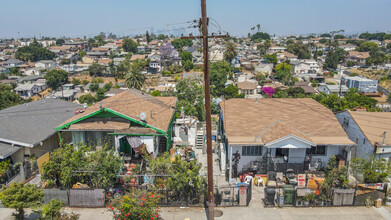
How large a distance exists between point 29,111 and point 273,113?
20.8 meters

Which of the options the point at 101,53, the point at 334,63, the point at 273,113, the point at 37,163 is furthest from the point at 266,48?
the point at 37,163

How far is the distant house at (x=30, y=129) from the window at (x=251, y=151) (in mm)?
13853

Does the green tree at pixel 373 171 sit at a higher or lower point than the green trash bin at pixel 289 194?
higher

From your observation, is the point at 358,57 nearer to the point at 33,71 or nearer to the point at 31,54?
the point at 33,71

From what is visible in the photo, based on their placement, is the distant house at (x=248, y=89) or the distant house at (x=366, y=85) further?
the distant house at (x=366, y=85)

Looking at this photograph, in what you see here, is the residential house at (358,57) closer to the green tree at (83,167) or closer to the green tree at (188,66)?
the green tree at (188,66)

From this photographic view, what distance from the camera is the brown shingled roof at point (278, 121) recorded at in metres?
18.2

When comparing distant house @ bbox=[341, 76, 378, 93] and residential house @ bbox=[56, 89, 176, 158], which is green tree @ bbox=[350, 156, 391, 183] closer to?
residential house @ bbox=[56, 89, 176, 158]

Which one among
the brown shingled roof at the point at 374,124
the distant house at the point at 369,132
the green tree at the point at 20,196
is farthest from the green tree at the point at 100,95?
the brown shingled roof at the point at 374,124

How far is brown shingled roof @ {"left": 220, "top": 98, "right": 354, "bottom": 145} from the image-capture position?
Result: 18250 mm

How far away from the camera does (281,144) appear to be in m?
17.5

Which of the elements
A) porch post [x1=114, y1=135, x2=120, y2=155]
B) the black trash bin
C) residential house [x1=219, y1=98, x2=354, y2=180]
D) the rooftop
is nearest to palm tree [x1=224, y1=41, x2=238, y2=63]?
the rooftop

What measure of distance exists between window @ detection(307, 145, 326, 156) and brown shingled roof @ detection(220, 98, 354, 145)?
2.04 ft

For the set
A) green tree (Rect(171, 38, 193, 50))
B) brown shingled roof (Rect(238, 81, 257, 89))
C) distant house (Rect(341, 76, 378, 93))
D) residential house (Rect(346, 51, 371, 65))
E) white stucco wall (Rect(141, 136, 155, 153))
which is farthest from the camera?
green tree (Rect(171, 38, 193, 50))
